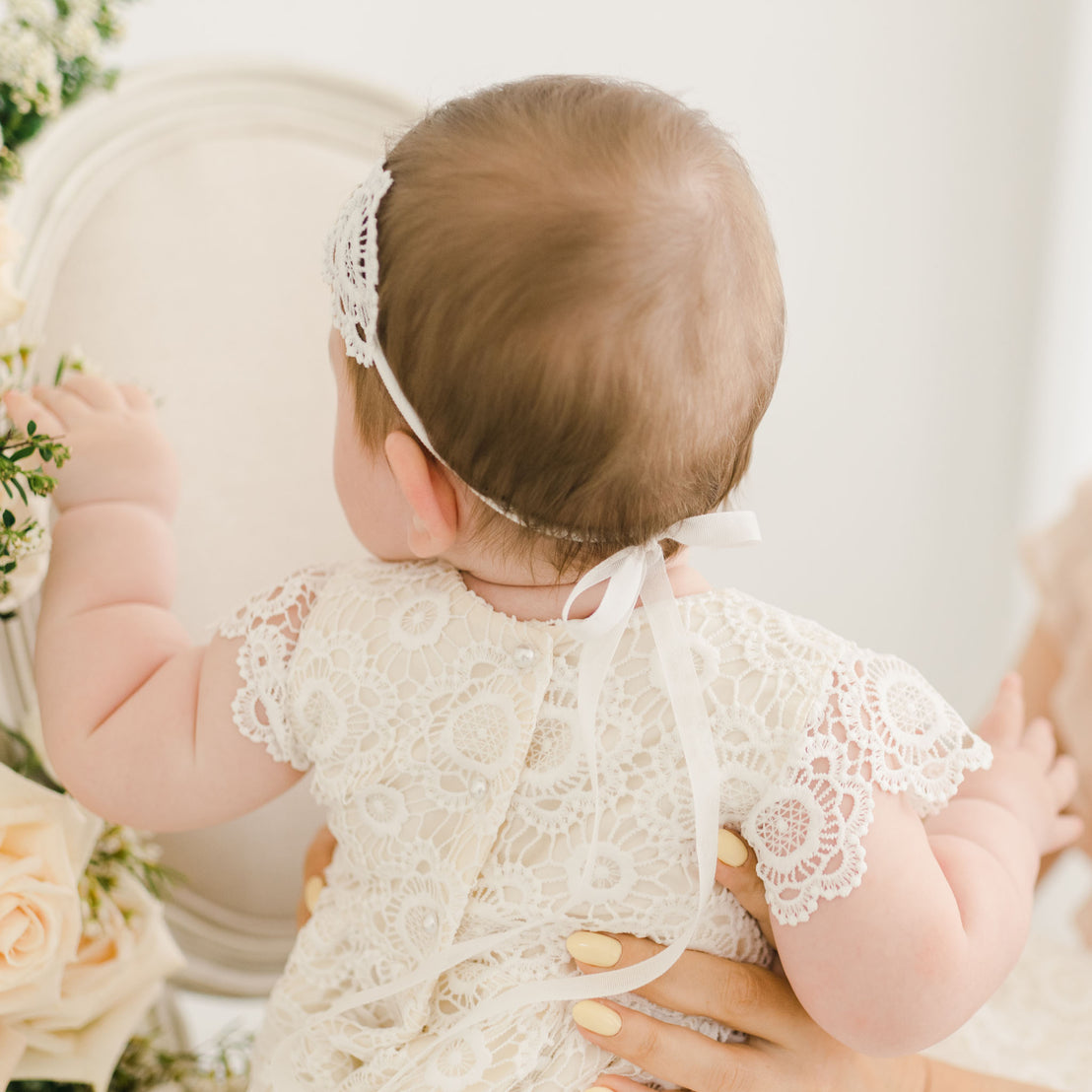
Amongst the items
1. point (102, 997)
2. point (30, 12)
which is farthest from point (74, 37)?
point (102, 997)

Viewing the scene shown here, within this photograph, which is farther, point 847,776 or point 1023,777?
point 1023,777

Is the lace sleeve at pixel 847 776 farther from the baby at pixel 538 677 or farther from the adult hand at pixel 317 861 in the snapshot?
the adult hand at pixel 317 861

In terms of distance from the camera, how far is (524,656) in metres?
0.76

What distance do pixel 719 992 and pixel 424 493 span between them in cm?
43

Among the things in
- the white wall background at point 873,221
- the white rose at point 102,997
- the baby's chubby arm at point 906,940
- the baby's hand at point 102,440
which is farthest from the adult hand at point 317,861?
the white wall background at point 873,221

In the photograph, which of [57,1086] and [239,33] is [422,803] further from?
[239,33]

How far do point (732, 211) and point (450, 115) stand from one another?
188mm

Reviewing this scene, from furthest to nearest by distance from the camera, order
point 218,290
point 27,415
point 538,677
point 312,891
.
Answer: point 218,290 < point 312,891 < point 27,415 < point 538,677

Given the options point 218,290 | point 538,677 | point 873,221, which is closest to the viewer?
point 538,677

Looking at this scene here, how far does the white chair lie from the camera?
3.42ft

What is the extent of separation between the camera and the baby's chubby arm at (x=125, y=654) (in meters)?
0.82

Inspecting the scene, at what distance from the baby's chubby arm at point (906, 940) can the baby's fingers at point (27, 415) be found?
669mm

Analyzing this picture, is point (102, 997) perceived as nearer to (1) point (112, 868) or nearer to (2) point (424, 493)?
(1) point (112, 868)

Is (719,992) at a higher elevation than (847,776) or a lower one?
lower
